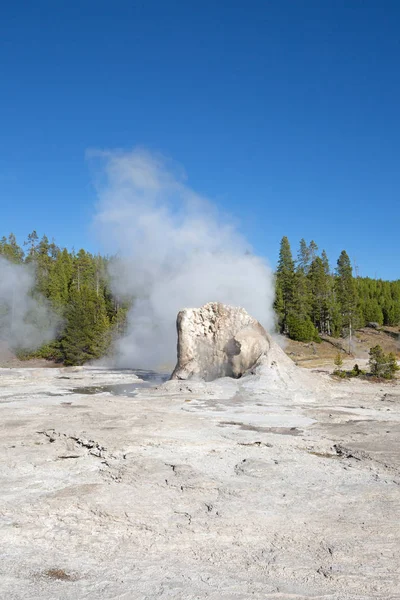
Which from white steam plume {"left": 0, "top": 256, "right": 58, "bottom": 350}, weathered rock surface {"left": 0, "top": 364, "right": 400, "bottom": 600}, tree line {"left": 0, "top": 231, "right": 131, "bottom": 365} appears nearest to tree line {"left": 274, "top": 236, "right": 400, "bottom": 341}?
tree line {"left": 0, "top": 231, "right": 131, "bottom": 365}

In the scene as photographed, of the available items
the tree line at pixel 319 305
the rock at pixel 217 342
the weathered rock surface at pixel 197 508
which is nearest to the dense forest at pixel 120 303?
the tree line at pixel 319 305

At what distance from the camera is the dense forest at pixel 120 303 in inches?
1983

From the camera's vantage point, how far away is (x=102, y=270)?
82688mm

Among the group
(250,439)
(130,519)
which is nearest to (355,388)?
(250,439)

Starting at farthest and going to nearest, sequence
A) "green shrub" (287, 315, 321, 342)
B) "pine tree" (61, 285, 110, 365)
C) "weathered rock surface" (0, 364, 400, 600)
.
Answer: "green shrub" (287, 315, 321, 342) → "pine tree" (61, 285, 110, 365) → "weathered rock surface" (0, 364, 400, 600)

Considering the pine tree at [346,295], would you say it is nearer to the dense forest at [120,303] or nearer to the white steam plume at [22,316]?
the dense forest at [120,303]

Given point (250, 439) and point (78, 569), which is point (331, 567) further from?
point (250, 439)

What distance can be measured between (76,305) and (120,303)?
13.1 metres

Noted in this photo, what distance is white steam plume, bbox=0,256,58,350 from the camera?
57.9 metres

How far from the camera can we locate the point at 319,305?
66.0 meters

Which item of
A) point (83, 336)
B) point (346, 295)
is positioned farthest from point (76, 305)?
point (346, 295)

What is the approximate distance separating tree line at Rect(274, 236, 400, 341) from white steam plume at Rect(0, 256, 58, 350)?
29.9 metres

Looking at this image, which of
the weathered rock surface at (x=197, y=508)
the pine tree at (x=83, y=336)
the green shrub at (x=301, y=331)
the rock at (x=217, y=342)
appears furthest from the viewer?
the green shrub at (x=301, y=331)

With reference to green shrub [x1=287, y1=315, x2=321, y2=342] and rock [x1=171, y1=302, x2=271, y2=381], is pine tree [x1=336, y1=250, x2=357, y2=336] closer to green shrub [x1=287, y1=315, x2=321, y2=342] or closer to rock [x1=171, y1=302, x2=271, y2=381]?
green shrub [x1=287, y1=315, x2=321, y2=342]
